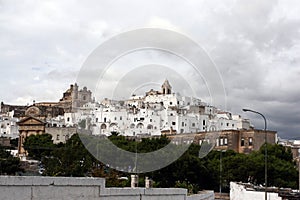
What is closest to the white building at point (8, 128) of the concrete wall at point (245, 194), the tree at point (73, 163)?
the tree at point (73, 163)

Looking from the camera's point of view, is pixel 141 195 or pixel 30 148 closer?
pixel 141 195

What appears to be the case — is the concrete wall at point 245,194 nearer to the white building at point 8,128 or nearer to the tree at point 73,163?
the tree at point 73,163

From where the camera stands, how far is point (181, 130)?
125125mm

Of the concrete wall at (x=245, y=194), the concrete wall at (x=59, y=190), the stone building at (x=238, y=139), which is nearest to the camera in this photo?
the concrete wall at (x=59, y=190)

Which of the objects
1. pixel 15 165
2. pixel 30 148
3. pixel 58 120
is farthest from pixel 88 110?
pixel 58 120

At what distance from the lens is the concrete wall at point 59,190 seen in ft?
39.8

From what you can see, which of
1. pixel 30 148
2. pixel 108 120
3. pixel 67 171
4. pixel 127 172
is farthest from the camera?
pixel 30 148

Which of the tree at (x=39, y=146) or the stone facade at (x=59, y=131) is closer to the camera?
the tree at (x=39, y=146)

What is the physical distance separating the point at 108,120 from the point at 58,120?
66189mm

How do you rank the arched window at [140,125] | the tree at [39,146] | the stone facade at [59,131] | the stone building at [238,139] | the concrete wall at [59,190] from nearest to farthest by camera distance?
the concrete wall at [59,190] < the tree at [39,146] < the stone building at [238,139] < the arched window at [140,125] < the stone facade at [59,131]

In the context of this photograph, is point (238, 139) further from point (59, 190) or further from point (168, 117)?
point (59, 190)

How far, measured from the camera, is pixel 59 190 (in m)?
13.5

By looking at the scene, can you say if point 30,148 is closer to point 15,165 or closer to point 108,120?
point 108,120

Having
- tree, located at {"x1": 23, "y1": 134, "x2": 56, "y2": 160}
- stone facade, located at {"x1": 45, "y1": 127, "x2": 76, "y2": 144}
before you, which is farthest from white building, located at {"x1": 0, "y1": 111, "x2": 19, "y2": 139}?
tree, located at {"x1": 23, "y1": 134, "x2": 56, "y2": 160}
